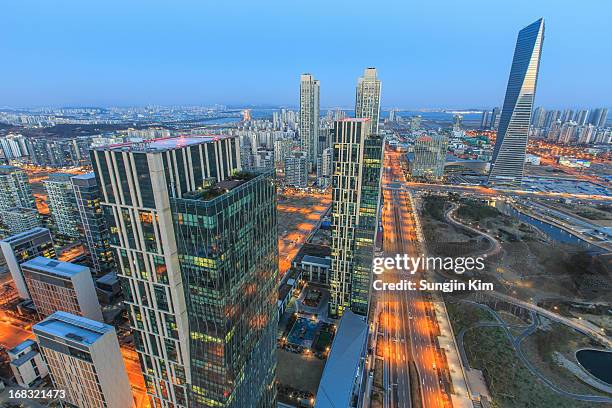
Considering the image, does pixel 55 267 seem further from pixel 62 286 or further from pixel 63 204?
pixel 63 204

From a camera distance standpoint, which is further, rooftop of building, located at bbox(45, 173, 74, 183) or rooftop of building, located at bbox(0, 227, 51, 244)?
rooftop of building, located at bbox(45, 173, 74, 183)

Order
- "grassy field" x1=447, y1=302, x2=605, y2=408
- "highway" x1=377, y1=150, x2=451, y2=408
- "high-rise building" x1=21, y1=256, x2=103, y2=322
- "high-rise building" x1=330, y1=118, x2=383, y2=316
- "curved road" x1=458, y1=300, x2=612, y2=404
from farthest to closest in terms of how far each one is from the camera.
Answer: "high-rise building" x1=21, y1=256, x2=103, y2=322, "high-rise building" x1=330, y1=118, x2=383, y2=316, "highway" x1=377, y1=150, x2=451, y2=408, "curved road" x1=458, y1=300, x2=612, y2=404, "grassy field" x1=447, y1=302, x2=605, y2=408

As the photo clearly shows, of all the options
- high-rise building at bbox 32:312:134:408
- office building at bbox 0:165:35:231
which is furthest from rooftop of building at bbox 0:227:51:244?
high-rise building at bbox 32:312:134:408

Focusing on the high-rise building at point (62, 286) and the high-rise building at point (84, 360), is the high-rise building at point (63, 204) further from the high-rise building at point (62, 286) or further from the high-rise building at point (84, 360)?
the high-rise building at point (84, 360)

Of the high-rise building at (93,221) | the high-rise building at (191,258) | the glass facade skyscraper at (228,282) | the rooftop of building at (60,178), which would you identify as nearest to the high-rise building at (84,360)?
the high-rise building at (191,258)

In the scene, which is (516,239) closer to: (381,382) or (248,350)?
(381,382)

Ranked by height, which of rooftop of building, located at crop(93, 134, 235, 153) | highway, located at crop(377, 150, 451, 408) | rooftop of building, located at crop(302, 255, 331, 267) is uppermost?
rooftop of building, located at crop(93, 134, 235, 153)

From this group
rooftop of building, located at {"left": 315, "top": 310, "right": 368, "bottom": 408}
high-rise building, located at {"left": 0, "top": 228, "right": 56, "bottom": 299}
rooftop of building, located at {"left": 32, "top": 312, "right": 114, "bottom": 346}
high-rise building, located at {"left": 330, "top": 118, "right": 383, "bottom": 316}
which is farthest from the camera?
high-rise building, located at {"left": 0, "top": 228, "right": 56, "bottom": 299}

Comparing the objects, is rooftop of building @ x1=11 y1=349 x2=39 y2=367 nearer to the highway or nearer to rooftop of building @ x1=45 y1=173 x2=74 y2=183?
rooftop of building @ x1=45 y1=173 x2=74 y2=183

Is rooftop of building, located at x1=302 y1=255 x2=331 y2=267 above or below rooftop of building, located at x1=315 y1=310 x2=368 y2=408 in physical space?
below

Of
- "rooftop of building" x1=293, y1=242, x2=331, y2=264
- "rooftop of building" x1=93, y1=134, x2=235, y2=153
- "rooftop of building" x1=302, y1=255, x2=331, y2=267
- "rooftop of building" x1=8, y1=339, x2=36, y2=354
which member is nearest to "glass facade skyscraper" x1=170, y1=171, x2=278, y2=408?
"rooftop of building" x1=93, y1=134, x2=235, y2=153
